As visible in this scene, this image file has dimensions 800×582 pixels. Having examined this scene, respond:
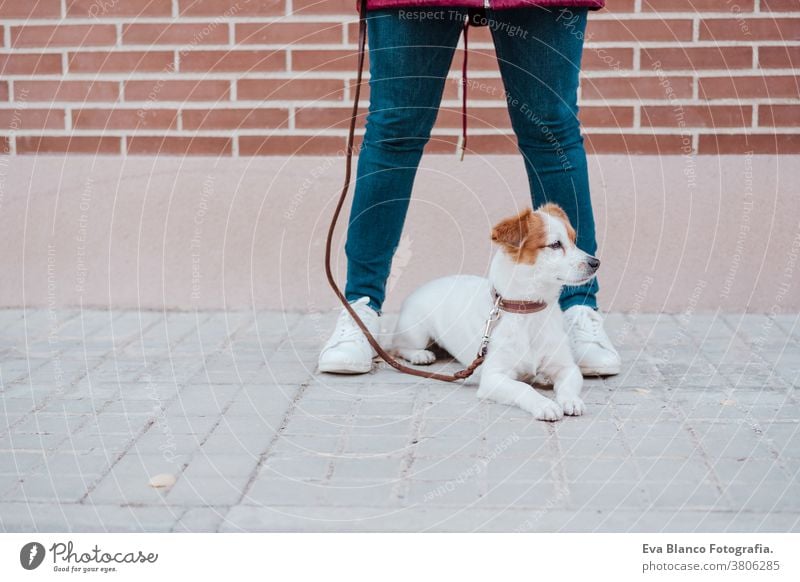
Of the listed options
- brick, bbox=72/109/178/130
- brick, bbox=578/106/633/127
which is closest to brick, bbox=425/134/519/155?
brick, bbox=578/106/633/127

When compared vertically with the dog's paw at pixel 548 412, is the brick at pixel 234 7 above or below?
→ above

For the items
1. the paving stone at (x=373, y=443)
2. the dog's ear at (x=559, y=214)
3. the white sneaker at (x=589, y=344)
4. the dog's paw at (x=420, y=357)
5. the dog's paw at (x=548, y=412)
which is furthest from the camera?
the dog's paw at (x=420, y=357)

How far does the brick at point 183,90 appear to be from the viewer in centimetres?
426

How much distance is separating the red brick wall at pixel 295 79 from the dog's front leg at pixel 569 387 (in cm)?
146

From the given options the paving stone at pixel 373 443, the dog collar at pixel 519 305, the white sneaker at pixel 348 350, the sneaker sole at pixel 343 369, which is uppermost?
the dog collar at pixel 519 305

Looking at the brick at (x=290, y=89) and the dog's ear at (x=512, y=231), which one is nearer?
the dog's ear at (x=512, y=231)

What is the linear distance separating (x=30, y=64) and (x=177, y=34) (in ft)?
2.23

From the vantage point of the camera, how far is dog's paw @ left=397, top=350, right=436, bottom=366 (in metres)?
3.43

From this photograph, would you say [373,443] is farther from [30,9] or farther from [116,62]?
[30,9]

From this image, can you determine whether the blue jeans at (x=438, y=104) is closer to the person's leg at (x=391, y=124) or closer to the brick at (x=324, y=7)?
the person's leg at (x=391, y=124)

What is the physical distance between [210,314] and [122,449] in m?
1.73

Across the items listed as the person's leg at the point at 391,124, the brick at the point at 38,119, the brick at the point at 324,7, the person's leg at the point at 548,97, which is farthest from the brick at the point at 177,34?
the person's leg at the point at 548,97

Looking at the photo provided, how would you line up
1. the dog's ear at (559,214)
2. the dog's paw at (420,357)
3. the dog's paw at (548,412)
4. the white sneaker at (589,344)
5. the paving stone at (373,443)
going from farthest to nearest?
1. the dog's paw at (420,357)
2. the white sneaker at (589,344)
3. the dog's ear at (559,214)
4. the dog's paw at (548,412)
5. the paving stone at (373,443)

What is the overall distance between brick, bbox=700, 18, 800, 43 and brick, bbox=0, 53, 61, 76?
288cm
